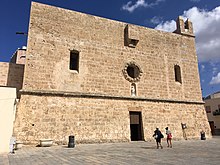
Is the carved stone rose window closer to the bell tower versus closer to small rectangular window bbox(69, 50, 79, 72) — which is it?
small rectangular window bbox(69, 50, 79, 72)

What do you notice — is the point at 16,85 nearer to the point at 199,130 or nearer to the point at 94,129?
the point at 94,129

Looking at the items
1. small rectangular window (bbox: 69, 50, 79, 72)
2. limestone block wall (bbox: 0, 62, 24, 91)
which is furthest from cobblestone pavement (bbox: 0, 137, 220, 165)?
small rectangular window (bbox: 69, 50, 79, 72)

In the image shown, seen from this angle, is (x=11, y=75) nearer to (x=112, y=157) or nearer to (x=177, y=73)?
(x=112, y=157)

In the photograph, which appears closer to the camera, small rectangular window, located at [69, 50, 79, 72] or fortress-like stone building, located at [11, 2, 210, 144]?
fortress-like stone building, located at [11, 2, 210, 144]

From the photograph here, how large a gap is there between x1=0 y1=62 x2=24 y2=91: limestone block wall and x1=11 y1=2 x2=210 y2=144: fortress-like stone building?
1.39m

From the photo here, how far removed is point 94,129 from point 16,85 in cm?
535

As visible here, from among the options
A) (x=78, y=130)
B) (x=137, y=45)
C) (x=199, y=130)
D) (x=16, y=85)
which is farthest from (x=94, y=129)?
(x=199, y=130)

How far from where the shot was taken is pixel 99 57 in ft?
43.7

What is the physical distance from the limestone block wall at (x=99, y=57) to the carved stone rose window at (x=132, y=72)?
0.94 ft

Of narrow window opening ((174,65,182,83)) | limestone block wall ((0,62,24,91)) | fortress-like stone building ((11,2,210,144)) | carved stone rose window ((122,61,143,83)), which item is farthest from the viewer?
narrow window opening ((174,65,182,83))

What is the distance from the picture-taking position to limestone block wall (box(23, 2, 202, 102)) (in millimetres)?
11719

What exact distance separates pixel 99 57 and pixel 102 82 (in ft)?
5.69

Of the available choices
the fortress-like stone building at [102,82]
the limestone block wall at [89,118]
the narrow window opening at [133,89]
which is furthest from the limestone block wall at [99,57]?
the limestone block wall at [89,118]

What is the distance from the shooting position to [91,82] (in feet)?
41.4
